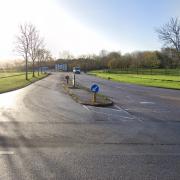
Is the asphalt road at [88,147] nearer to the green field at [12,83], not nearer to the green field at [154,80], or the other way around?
the green field at [12,83]

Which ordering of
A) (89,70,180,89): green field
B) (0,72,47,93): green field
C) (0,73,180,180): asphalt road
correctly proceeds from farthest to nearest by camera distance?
(89,70,180,89): green field
(0,72,47,93): green field
(0,73,180,180): asphalt road

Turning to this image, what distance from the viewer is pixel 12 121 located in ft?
37.6

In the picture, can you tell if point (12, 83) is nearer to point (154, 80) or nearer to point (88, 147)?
point (154, 80)

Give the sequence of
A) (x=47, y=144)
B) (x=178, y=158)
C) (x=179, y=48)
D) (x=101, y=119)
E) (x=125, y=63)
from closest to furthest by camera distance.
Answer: (x=178, y=158)
(x=47, y=144)
(x=101, y=119)
(x=179, y=48)
(x=125, y=63)

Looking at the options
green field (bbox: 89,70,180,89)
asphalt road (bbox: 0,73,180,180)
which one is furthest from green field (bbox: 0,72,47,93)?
asphalt road (bbox: 0,73,180,180)

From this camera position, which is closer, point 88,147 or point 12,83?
point 88,147

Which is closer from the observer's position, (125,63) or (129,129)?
(129,129)

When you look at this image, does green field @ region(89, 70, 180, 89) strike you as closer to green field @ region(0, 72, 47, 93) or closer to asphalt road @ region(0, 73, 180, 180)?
green field @ region(0, 72, 47, 93)

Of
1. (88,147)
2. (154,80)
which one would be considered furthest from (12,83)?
(88,147)

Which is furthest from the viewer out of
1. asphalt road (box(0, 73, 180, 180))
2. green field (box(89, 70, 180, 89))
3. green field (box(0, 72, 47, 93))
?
green field (box(89, 70, 180, 89))

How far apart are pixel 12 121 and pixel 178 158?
254 inches

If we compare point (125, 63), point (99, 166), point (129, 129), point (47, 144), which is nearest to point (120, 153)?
point (99, 166)

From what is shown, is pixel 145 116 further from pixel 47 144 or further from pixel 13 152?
pixel 13 152

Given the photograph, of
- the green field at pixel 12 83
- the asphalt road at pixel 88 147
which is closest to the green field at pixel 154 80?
the green field at pixel 12 83
